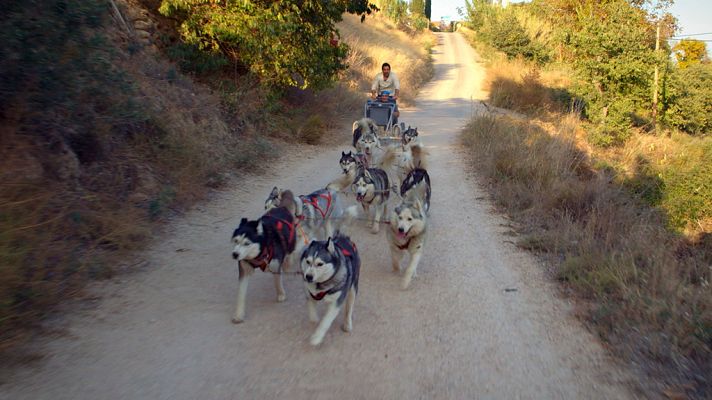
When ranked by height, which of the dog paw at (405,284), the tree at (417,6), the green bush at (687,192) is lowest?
the green bush at (687,192)

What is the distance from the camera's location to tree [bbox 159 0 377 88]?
11.5m

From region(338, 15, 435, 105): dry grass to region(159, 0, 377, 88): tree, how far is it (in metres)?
8.45

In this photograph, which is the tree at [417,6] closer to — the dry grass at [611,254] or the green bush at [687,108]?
the green bush at [687,108]

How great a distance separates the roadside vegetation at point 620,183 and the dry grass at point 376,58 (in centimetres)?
490

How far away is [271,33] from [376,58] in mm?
17771

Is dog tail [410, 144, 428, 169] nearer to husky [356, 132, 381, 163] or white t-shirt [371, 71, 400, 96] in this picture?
husky [356, 132, 381, 163]

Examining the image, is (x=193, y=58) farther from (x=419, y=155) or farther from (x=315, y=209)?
(x=315, y=209)

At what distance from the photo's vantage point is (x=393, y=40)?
41.5m

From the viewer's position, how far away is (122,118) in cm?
710

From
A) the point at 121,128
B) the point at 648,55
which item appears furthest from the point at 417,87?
the point at 121,128

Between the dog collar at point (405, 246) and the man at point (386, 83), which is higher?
the man at point (386, 83)

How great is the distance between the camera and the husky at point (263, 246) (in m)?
4.28

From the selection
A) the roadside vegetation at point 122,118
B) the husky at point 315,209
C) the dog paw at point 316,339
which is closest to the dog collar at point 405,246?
the husky at point 315,209

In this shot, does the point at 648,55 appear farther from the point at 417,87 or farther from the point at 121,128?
the point at 121,128
